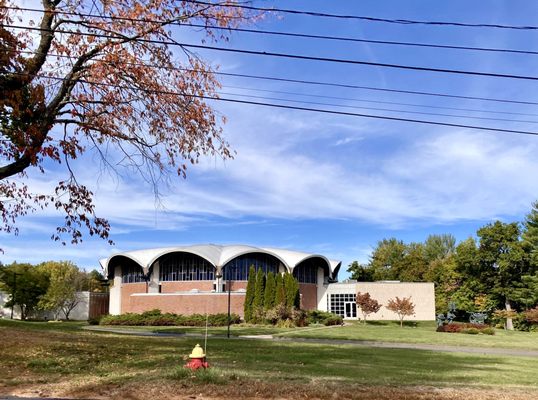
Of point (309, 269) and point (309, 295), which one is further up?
point (309, 269)

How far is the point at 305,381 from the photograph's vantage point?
33.0ft

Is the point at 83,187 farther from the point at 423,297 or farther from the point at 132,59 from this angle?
the point at 423,297

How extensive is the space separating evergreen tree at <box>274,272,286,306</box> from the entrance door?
17.4 meters

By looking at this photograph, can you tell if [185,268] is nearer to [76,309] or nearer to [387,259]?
[76,309]

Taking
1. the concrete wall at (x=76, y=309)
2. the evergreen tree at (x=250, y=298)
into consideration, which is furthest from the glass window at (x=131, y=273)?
the evergreen tree at (x=250, y=298)

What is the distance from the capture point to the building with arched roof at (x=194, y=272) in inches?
2258

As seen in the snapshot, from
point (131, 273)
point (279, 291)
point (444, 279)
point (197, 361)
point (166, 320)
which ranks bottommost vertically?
point (166, 320)

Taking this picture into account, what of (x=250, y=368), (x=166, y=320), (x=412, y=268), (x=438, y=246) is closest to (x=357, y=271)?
(x=412, y=268)

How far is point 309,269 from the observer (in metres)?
66.4

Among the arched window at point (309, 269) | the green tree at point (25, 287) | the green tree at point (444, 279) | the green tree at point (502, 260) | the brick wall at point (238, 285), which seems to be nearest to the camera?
the green tree at point (502, 260)

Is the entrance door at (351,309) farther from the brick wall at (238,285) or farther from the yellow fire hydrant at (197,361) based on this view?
the yellow fire hydrant at (197,361)

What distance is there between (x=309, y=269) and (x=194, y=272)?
14.7 metres

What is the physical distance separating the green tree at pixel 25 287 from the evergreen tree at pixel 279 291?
1438 inches

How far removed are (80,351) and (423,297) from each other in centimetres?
5261
